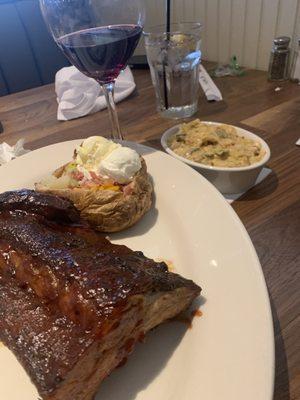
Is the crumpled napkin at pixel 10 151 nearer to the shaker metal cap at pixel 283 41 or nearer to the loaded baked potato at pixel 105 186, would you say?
the loaded baked potato at pixel 105 186

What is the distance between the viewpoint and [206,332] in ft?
2.28

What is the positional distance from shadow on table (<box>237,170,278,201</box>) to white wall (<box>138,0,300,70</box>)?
46.4 inches

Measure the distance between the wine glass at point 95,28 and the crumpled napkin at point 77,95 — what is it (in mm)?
580

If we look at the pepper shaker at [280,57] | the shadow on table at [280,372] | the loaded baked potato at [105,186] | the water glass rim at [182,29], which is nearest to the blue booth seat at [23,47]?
the water glass rim at [182,29]

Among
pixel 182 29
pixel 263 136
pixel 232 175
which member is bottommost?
pixel 263 136

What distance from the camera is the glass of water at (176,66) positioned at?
5.25ft

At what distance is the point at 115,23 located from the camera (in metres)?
1.16

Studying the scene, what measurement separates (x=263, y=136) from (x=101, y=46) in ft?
2.46

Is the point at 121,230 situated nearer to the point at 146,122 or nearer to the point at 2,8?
the point at 146,122

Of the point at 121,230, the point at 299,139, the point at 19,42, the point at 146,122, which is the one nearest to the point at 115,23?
the point at 146,122

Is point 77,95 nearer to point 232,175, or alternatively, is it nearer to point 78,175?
point 78,175

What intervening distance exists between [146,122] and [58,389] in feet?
4.22

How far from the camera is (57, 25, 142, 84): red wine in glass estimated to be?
112 centimetres

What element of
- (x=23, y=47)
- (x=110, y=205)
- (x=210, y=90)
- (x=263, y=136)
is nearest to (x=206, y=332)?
(x=110, y=205)
